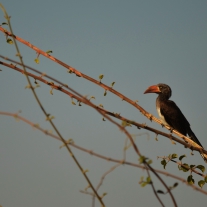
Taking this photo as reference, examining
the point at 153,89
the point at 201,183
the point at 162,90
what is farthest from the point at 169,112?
the point at 201,183

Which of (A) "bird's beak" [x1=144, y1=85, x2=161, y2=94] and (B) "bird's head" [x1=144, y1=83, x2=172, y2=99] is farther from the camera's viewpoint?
(B) "bird's head" [x1=144, y1=83, x2=172, y2=99]

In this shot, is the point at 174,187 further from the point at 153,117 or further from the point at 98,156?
the point at 153,117

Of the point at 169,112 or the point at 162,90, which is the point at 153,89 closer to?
the point at 162,90

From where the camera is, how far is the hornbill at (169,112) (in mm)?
7457

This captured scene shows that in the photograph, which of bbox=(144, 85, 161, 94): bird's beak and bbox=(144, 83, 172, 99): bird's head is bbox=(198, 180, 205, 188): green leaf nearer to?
bbox=(144, 85, 161, 94): bird's beak

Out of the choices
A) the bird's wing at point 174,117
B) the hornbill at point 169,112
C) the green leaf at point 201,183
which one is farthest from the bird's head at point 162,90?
the green leaf at point 201,183

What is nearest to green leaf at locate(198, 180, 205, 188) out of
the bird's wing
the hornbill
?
the hornbill

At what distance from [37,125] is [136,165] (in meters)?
0.34

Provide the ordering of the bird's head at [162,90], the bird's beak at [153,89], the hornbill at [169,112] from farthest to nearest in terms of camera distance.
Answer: the bird's head at [162,90] < the bird's beak at [153,89] < the hornbill at [169,112]

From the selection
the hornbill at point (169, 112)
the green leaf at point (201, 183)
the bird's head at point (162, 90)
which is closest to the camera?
the green leaf at point (201, 183)

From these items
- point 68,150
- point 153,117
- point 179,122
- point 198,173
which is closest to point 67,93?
point 68,150

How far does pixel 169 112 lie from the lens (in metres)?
7.87

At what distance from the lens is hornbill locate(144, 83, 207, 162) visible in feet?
24.5

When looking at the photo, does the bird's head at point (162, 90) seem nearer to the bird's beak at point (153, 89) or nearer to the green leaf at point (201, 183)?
the bird's beak at point (153, 89)
